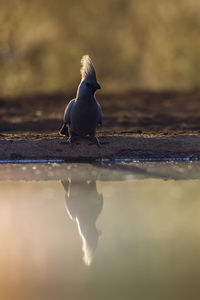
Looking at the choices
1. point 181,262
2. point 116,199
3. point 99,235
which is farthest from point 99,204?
point 181,262

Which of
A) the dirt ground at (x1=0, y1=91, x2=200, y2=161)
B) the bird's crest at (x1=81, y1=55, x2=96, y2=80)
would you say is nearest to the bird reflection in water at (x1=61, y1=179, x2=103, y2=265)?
the dirt ground at (x1=0, y1=91, x2=200, y2=161)

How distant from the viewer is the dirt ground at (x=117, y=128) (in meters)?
7.79

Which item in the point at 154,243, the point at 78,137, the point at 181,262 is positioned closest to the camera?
the point at 181,262

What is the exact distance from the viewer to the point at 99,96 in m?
17.1

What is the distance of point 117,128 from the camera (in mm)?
10945

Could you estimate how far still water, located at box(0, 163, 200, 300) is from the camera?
11.9ft

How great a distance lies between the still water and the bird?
0.96 metres

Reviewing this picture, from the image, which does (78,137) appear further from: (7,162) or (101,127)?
(101,127)

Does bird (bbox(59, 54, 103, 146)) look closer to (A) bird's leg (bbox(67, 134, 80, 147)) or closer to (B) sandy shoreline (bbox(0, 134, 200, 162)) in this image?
(A) bird's leg (bbox(67, 134, 80, 147))

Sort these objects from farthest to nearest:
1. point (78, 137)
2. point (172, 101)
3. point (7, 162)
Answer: point (172, 101) < point (78, 137) < point (7, 162)

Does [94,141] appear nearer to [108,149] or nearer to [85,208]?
[108,149]

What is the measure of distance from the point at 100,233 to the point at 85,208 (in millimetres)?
786

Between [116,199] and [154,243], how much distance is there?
1435mm

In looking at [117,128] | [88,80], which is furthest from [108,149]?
[117,128]
